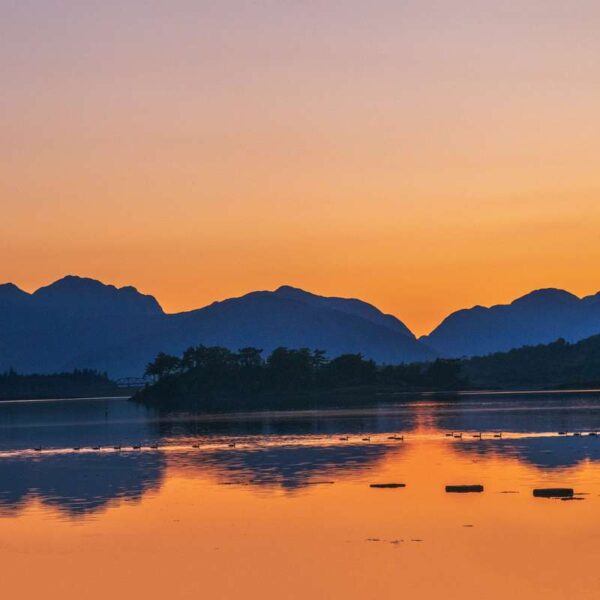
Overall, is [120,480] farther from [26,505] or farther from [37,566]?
[37,566]

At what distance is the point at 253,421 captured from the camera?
172m

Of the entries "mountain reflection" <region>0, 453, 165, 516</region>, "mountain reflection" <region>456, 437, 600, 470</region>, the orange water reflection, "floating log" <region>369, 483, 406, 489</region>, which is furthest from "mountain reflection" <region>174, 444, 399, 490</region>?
"mountain reflection" <region>456, 437, 600, 470</region>

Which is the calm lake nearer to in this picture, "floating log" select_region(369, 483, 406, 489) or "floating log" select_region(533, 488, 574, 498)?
"floating log" select_region(533, 488, 574, 498)

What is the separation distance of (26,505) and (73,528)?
429 inches

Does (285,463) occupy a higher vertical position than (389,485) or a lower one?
higher

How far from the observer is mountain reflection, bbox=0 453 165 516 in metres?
68.8

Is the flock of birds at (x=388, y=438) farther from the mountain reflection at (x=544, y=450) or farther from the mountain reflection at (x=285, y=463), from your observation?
the mountain reflection at (x=285, y=463)

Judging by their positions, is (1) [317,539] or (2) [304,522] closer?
(1) [317,539]

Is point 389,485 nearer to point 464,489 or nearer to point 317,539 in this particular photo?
point 464,489

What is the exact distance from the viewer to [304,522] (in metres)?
57.9

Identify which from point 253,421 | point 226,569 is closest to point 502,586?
point 226,569

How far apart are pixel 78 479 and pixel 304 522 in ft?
95.2

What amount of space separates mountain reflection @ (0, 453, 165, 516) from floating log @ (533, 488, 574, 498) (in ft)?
75.5

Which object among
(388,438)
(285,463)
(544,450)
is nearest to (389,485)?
(285,463)
